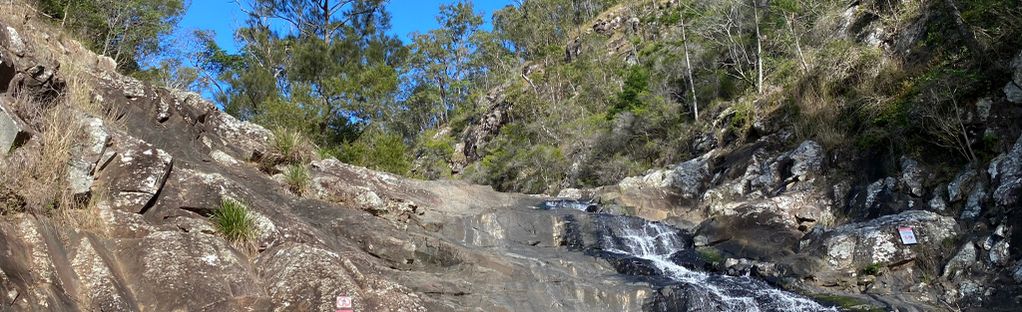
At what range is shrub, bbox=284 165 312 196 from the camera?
1142 cm

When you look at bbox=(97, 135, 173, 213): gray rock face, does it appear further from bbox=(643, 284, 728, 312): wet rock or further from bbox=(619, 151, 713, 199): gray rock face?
bbox=(619, 151, 713, 199): gray rock face

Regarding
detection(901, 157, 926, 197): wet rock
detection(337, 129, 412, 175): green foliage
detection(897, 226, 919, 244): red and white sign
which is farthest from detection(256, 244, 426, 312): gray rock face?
detection(337, 129, 412, 175): green foliage

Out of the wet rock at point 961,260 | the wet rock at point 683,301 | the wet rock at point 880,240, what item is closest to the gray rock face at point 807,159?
the wet rock at point 880,240

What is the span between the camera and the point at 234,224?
825cm

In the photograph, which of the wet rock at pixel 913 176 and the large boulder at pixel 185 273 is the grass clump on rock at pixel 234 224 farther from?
the wet rock at pixel 913 176

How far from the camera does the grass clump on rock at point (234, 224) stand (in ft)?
27.0

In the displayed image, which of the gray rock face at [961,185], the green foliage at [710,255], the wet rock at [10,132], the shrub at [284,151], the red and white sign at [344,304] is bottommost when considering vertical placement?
the green foliage at [710,255]

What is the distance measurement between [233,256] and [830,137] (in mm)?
14127

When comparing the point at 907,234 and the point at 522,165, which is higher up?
the point at 907,234

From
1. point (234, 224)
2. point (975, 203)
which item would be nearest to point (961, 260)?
point (975, 203)

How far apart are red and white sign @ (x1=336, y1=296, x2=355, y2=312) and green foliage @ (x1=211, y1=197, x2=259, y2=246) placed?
1.81 metres

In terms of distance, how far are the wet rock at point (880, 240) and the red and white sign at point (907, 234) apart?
0.09 metres

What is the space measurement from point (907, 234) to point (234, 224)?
10.6 metres

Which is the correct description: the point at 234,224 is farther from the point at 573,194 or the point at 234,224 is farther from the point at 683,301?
the point at 573,194
